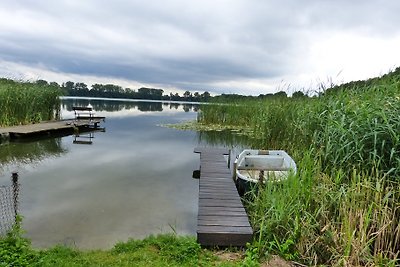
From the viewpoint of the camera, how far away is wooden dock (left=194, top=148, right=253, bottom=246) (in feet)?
11.9

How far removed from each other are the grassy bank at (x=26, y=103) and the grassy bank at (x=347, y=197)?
1209 centimetres

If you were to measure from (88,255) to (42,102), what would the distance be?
44.6 feet

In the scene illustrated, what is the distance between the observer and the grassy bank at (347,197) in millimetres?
3135

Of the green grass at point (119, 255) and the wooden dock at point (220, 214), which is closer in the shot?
the green grass at point (119, 255)

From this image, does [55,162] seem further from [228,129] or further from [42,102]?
[228,129]

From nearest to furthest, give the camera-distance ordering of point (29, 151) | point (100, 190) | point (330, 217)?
point (330, 217)
point (100, 190)
point (29, 151)

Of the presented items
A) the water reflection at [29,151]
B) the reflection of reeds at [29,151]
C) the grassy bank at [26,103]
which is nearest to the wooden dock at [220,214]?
the water reflection at [29,151]

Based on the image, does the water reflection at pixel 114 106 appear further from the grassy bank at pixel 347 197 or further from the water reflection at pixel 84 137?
the grassy bank at pixel 347 197

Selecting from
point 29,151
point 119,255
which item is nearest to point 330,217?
point 119,255

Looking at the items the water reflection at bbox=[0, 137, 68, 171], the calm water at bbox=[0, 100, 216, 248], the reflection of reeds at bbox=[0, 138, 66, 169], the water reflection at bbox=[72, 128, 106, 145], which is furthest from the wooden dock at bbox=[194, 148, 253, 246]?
the water reflection at bbox=[72, 128, 106, 145]

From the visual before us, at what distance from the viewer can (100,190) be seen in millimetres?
6148

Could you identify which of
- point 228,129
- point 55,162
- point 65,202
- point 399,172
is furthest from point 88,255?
point 228,129

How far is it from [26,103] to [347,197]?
46.4ft

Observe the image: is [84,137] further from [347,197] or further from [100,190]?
[347,197]
